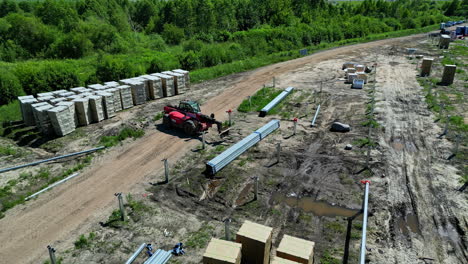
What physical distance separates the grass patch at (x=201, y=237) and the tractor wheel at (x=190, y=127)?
331 inches

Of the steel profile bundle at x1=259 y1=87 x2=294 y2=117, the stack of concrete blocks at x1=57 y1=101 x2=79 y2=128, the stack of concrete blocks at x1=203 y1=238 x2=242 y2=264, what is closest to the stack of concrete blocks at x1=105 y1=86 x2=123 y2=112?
the stack of concrete blocks at x1=57 y1=101 x2=79 y2=128

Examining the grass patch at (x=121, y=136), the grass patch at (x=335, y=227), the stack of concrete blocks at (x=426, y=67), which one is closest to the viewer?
the grass patch at (x=335, y=227)

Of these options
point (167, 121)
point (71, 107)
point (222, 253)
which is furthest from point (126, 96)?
point (222, 253)

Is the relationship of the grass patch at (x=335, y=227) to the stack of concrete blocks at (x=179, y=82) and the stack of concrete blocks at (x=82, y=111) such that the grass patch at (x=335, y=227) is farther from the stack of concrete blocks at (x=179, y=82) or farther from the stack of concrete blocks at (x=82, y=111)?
the stack of concrete blocks at (x=179, y=82)

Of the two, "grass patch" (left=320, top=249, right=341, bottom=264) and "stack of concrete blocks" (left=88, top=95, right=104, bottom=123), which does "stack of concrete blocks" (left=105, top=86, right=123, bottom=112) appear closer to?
"stack of concrete blocks" (left=88, top=95, right=104, bottom=123)

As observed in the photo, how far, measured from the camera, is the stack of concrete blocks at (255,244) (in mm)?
9477

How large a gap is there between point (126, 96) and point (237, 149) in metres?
11.5

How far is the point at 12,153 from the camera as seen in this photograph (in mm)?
17750

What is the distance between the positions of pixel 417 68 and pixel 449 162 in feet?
79.0

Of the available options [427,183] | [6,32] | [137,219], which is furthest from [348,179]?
[6,32]

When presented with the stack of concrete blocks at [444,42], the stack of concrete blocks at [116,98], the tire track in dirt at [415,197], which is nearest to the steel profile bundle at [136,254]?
the tire track in dirt at [415,197]

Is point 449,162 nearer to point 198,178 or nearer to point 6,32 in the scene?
point 198,178

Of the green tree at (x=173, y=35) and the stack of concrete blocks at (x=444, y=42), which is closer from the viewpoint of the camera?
the stack of concrete blocks at (x=444, y=42)

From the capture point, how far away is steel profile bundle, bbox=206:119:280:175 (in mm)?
15570
